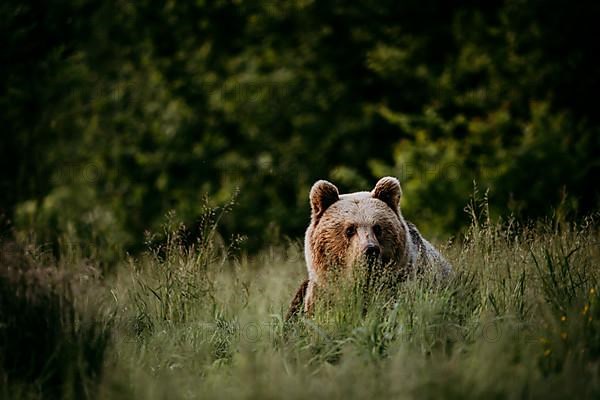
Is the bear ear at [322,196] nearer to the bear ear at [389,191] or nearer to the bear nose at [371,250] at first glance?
the bear ear at [389,191]

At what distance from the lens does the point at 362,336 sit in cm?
485

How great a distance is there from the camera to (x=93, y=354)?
468 cm

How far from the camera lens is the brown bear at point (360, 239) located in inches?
223

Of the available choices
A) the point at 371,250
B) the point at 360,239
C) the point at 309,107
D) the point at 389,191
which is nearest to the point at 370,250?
the point at 371,250

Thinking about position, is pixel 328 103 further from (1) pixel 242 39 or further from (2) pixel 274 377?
(2) pixel 274 377

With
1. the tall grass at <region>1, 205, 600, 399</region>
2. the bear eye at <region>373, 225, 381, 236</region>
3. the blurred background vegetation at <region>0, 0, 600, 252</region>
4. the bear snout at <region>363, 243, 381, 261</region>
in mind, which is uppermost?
the blurred background vegetation at <region>0, 0, 600, 252</region>

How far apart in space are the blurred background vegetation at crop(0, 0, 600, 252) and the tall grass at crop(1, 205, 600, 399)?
7649 millimetres

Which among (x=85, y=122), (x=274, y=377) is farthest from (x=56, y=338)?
(x=85, y=122)

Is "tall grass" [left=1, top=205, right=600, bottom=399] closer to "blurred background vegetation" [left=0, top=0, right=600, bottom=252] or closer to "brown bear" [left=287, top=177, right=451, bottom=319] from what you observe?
"brown bear" [left=287, top=177, right=451, bottom=319]

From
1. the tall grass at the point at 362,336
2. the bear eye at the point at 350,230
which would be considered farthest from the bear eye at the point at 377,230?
the tall grass at the point at 362,336

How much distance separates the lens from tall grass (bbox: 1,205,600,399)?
13.1 ft

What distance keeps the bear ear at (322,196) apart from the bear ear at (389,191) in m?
0.30

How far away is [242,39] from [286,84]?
145cm

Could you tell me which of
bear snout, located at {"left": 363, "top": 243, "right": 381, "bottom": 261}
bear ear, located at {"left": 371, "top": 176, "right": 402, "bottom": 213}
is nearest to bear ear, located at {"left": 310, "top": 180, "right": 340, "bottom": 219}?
bear ear, located at {"left": 371, "top": 176, "right": 402, "bottom": 213}
